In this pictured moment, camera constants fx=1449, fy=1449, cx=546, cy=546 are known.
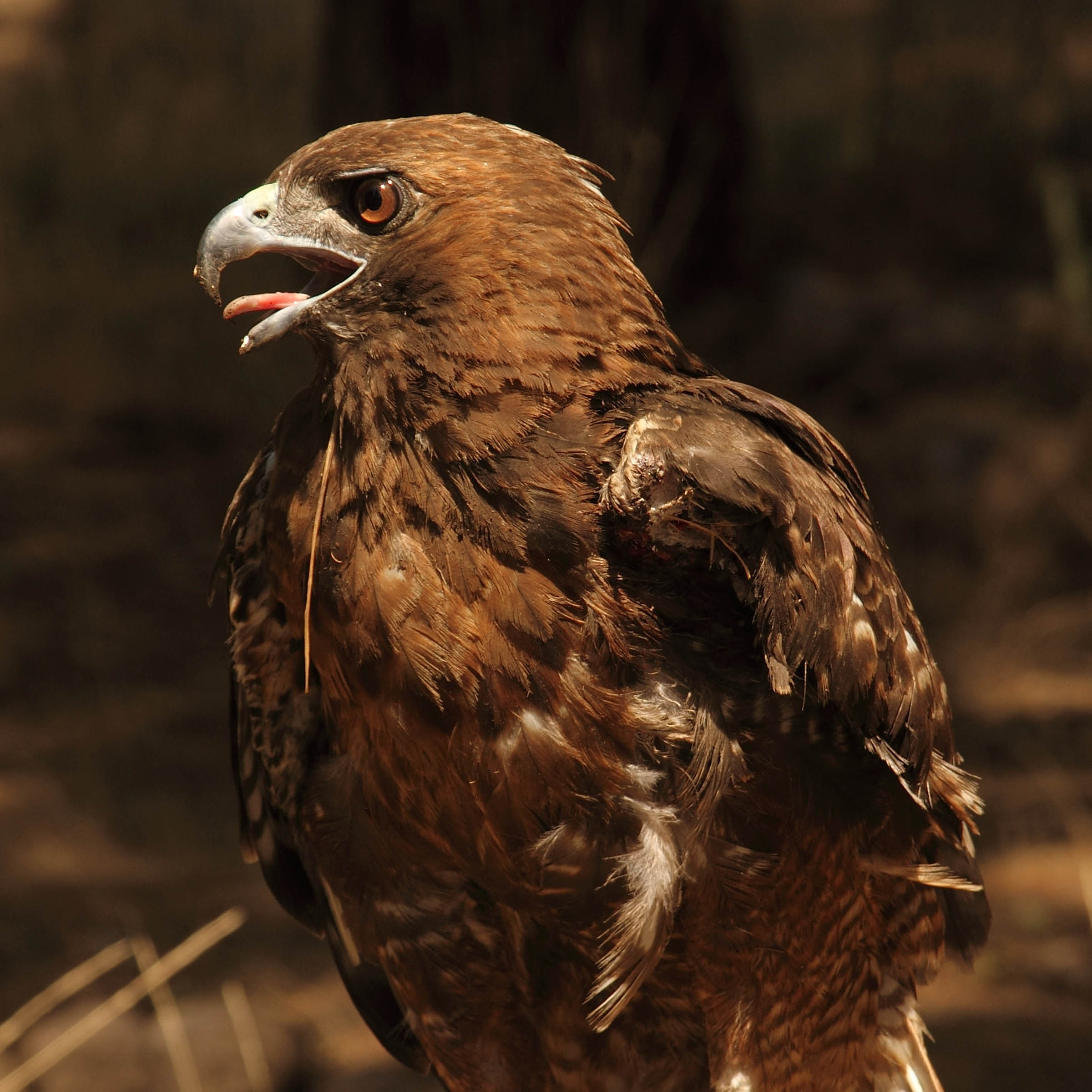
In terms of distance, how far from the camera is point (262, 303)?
2162mm

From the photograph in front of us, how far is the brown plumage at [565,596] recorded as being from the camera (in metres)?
2.17

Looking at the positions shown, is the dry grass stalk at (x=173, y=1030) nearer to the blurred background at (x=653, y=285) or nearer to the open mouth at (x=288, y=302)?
the blurred background at (x=653, y=285)

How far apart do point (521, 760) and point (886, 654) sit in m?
0.65

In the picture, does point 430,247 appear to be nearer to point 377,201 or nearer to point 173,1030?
Result: point 377,201

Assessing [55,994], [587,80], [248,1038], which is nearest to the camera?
[55,994]

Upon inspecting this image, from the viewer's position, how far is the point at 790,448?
2.32 m

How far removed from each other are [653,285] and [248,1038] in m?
3.06

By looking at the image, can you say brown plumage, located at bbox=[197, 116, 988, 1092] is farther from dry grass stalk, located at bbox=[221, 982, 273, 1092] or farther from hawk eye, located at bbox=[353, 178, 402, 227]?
dry grass stalk, located at bbox=[221, 982, 273, 1092]

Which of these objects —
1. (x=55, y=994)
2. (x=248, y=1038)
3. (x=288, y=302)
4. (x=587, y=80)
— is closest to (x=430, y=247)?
(x=288, y=302)

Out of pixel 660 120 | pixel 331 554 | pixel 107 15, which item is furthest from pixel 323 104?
pixel 107 15

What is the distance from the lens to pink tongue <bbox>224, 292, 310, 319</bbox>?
2139 millimetres

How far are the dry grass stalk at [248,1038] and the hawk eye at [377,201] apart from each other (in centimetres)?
197

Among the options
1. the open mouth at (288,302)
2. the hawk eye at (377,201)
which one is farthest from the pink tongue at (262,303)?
the hawk eye at (377,201)

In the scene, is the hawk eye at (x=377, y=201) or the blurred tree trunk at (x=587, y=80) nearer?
the hawk eye at (x=377, y=201)
